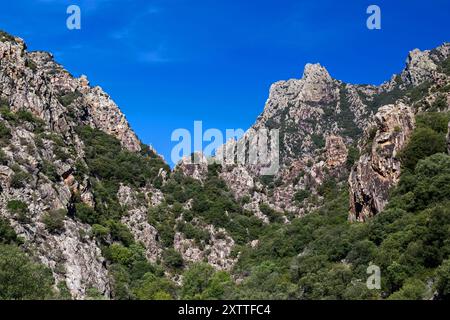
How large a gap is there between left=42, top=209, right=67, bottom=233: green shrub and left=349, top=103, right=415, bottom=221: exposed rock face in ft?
120

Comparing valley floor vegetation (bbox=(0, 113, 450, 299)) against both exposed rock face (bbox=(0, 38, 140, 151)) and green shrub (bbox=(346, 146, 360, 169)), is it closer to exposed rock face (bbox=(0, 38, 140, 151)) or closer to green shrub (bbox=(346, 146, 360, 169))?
green shrub (bbox=(346, 146, 360, 169))

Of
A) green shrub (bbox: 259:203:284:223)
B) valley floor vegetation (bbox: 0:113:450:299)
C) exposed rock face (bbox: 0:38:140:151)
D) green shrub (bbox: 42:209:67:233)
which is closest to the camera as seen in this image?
valley floor vegetation (bbox: 0:113:450:299)

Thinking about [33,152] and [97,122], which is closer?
[33,152]

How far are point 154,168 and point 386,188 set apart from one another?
6803 cm

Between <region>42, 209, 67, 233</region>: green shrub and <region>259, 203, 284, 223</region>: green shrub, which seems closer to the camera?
<region>42, 209, 67, 233</region>: green shrub

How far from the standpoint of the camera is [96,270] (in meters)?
63.4

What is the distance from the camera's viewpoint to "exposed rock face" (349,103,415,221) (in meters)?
56.9

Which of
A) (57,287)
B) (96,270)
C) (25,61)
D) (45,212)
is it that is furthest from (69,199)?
(25,61)

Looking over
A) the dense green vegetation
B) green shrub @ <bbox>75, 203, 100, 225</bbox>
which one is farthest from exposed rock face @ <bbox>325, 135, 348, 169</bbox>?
the dense green vegetation

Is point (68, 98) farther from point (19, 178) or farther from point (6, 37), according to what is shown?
point (19, 178)

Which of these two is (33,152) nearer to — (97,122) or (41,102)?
(41,102)

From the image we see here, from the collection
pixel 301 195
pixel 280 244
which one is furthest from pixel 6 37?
pixel 301 195

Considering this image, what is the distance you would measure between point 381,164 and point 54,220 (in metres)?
40.0
